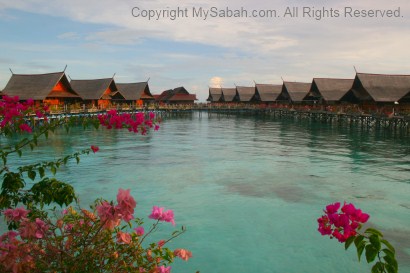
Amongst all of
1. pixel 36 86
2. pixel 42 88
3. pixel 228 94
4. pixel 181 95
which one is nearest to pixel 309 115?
pixel 228 94

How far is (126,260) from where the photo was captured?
3.06m

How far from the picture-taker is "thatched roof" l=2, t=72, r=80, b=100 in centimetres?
3278

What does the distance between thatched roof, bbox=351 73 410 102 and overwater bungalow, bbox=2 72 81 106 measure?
2602 cm

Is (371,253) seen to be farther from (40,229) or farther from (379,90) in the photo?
(379,90)

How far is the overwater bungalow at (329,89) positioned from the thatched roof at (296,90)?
3424 millimetres

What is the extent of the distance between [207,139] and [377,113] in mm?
13940

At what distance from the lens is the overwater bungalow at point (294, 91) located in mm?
47156

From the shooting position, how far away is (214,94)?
244ft

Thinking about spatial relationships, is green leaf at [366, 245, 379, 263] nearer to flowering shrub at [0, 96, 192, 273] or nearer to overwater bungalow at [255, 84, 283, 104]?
flowering shrub at [0, 96, 192, 273]

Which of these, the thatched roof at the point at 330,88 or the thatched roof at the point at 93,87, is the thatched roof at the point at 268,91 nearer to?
A: the thatched roof at the point at 330,88

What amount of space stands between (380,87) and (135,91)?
29430 millimetres

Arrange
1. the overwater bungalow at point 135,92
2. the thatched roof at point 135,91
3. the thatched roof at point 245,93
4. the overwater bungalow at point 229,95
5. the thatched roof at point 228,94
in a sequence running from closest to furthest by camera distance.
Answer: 1. the overwater bungalow at point 135,92
2. the thatched roof at point 135,91
3. the thatched roof at point 245,93
4. the overwater bungalow at point 229,95
5. the thatched roof at point 228,94

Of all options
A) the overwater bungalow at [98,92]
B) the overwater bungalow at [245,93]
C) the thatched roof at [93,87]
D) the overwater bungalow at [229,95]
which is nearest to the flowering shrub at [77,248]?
the overwater bungalow at [98,92]

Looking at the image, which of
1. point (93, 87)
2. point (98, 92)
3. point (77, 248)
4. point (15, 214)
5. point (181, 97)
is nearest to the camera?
point (15, 214)
